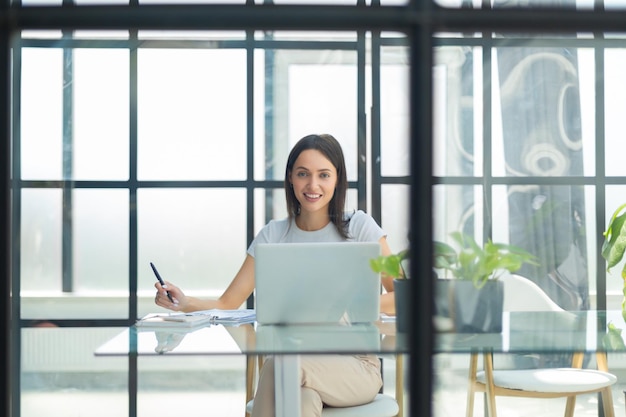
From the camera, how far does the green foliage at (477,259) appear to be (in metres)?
1.19

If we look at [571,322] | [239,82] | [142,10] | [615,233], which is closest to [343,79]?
[239,82]

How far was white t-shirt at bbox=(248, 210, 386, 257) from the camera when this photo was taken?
313 centimetres

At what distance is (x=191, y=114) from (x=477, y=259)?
2925 mm

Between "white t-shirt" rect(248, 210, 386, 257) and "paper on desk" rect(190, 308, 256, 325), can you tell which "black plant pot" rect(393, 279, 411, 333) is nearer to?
"paper on desk" rect(190, 308, 256, 325)

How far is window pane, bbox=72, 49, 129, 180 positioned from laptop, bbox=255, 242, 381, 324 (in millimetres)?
2057

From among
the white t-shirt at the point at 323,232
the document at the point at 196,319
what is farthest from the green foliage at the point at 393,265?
the white t-shirt at the point at 323,232

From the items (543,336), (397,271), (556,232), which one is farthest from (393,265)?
(556,232)

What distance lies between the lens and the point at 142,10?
2.75 feet

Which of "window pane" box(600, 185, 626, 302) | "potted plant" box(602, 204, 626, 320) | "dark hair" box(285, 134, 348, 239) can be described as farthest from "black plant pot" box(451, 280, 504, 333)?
"window pane" box(600, 185, 626, 302)

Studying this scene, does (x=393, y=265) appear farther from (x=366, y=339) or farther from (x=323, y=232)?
(x=323, y=232)

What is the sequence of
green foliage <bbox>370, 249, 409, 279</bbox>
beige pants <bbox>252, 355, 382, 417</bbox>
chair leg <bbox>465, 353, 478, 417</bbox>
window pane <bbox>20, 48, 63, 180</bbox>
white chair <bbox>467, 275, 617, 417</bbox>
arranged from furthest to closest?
window pane <bbox>20, 48, 63, 180</bbox> → chair leg <bbox>465, 353, 478, 417</bbox> → white chair <bbox>467, 275, 617, 417</bbox> → beige pants <bbox>252, 355, 382, 417</bbox> → green foliage <bbox>370, 249, 409, 279</bbox>

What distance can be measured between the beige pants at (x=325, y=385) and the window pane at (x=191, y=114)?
1.63 m

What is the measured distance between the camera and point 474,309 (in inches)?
44.2

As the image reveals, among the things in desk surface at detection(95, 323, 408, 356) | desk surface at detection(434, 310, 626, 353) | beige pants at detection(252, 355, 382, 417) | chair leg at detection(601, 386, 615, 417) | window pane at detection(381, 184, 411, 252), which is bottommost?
chair leg at detection(601, 386, 615, 417)
